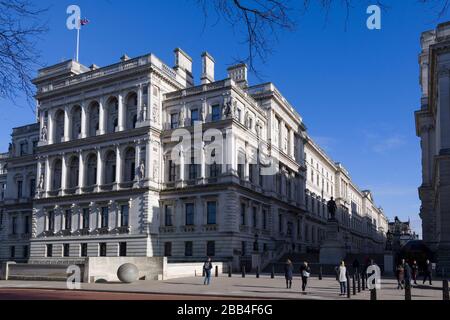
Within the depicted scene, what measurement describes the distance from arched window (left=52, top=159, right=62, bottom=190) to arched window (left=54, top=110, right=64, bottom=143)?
9.29 feet

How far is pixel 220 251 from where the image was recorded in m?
50.2

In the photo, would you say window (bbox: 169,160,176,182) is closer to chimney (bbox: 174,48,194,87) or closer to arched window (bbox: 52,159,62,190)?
chimney (bbox: 174,48,194,87)

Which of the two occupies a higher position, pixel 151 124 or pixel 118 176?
pixel 151 124

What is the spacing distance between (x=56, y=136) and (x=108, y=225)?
15.1 m

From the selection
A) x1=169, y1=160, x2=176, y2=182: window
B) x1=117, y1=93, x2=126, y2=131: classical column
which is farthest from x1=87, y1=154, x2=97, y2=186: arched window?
x1=169, y1=160, x2=176, y2=182: window

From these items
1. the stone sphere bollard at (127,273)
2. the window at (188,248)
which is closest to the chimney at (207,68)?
the window at (188,248)

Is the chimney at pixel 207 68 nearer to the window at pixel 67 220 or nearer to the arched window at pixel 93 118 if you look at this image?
the arched window at pixel 93 118

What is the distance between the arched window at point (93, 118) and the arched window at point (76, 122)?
1935 mm

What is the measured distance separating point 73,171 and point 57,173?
2.68 m

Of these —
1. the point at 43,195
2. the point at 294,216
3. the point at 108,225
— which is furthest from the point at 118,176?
the point at 294,216

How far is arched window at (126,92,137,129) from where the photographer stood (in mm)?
57969

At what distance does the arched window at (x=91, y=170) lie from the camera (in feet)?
197

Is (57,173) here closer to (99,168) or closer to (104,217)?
(99,168)
